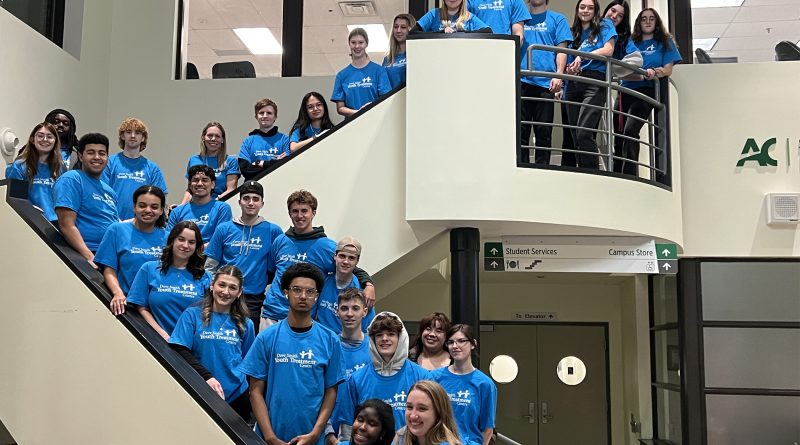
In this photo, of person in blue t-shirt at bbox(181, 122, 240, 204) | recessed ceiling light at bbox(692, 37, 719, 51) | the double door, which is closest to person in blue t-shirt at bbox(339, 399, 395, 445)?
person in blue t-shirt at bbox(181, 122, 240, 204)

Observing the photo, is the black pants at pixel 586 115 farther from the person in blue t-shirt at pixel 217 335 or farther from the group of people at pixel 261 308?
the person in blue t-shirt at pixel 217 335

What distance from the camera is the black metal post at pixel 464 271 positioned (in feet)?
20.8

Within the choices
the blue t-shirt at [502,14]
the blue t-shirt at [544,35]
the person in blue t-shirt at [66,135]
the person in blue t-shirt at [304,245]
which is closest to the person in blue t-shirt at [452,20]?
the blue t-shirt at [502,14]

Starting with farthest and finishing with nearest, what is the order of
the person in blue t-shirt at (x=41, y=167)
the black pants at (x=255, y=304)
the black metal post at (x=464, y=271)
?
the black metal post at (x=464, y=271)
the black pants at (x=255, y=304)
the person in blue t-shirt at (x=41, y=167)

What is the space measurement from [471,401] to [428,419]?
3.51ft

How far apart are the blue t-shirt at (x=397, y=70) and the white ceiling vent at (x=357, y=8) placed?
3315mm

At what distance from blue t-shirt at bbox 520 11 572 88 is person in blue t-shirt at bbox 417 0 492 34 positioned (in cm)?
47

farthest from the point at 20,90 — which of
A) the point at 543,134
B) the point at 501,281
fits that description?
the point at 501,281

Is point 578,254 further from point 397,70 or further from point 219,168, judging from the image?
point 219,168

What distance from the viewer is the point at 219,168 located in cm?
654

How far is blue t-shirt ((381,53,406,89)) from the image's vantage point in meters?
6.76

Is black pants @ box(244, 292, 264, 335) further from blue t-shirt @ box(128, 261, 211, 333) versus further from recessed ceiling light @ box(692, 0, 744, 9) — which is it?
recessed ceiling light @ box(692, 0, 744, 9)

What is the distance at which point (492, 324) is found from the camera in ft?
36.9

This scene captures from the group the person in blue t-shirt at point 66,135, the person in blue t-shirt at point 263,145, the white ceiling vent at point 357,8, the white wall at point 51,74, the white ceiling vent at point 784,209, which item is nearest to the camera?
the person in blue t-shirt at point 66,135
